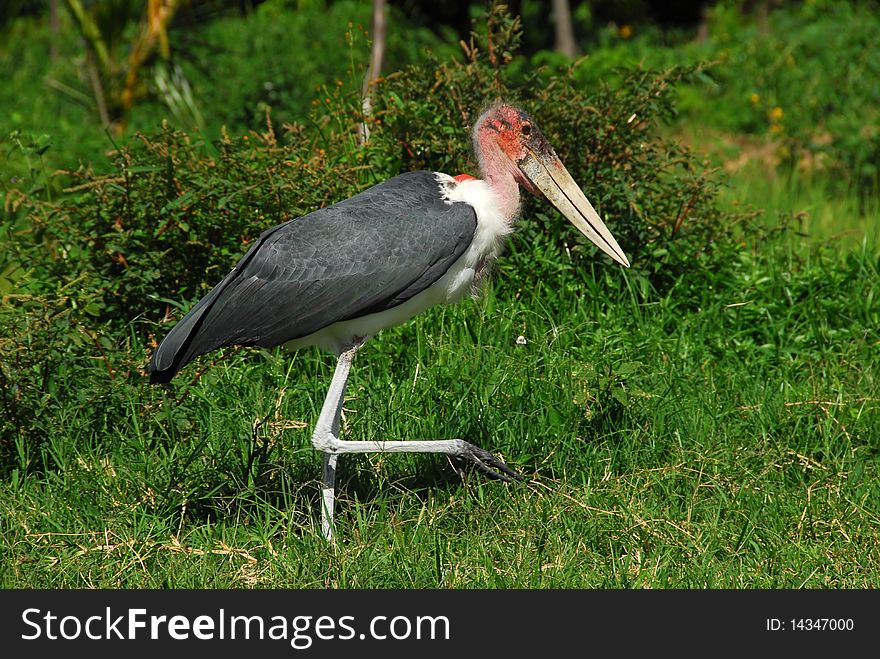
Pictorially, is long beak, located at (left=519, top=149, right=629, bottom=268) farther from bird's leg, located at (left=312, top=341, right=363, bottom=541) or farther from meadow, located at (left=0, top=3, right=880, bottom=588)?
bird's leg, located at (left=312, top=341, right=363, bottom=541)

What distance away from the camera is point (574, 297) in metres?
4.91

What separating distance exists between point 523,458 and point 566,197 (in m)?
0.87

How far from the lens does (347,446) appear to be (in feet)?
12.2

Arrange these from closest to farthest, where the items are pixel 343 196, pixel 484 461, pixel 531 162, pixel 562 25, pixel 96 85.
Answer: pixel 484 461, pixel 531 162, pixel 343 196, pixel 96 85, pixel 562 25

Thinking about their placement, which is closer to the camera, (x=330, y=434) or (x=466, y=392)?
(x=330, y=434)

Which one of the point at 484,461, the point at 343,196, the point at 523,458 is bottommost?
the point at 523,458

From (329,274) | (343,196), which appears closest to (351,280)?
(329,274)

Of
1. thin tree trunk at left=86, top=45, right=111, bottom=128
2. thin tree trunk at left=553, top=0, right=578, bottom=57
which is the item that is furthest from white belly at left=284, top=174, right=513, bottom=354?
thin tree trunk at left=553, top=0, right=578, bottom=57

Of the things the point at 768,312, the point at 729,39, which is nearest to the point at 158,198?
the point at 768,312

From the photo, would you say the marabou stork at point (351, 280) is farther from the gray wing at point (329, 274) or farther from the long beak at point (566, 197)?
the long beak at point (566, 197)

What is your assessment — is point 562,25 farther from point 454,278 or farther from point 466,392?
point 454,278

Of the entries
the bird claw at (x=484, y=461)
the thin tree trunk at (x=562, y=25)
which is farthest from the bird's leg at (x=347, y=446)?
the thin tree trunk at (x=562, y=25)

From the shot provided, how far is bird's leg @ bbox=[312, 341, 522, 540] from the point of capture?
3.70 m

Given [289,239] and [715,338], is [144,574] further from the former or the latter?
[715,338]
